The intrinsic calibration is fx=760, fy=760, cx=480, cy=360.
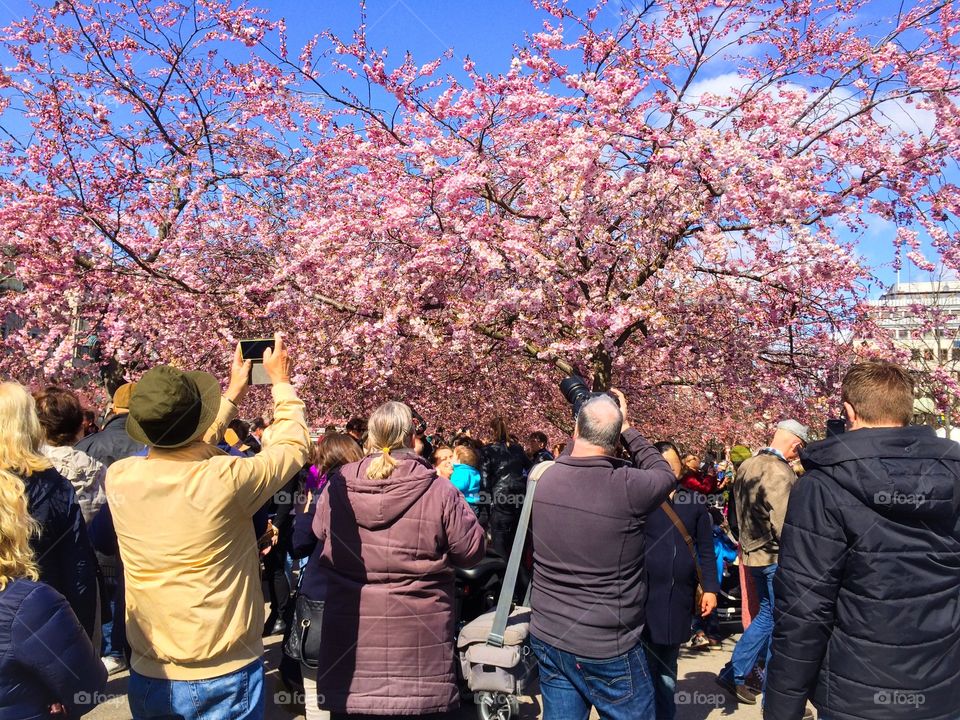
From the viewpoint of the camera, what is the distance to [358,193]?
875 cm

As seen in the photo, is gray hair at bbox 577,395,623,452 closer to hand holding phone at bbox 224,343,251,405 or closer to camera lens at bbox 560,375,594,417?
camera lens at bbox 560,375,594,417

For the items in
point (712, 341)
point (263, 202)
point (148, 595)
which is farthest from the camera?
point (263, 202)

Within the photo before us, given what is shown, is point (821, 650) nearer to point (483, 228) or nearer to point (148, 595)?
point (148, 595)

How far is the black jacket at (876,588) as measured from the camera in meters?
2.38

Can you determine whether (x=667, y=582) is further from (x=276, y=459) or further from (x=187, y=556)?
(x=187, y=556)

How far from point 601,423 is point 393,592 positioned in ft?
3.57

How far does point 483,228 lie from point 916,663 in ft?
19.5

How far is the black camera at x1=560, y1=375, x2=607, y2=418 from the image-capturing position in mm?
3209

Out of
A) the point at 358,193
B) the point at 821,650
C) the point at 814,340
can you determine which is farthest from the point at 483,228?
the point at 821,650

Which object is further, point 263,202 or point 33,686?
point 263,202

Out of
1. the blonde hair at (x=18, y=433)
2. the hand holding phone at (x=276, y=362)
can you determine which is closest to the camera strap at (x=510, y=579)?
the hand holding phone at (x=276, y=362)

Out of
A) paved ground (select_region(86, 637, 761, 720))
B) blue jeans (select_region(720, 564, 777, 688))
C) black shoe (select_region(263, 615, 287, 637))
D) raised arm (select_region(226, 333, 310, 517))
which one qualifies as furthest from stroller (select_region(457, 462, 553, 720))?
black shoe (select_region(263, 615, 287, 637))

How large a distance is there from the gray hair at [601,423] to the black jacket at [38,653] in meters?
1.88

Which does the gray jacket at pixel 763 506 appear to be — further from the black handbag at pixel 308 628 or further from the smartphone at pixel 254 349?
the smartphone at pixel 254 349
